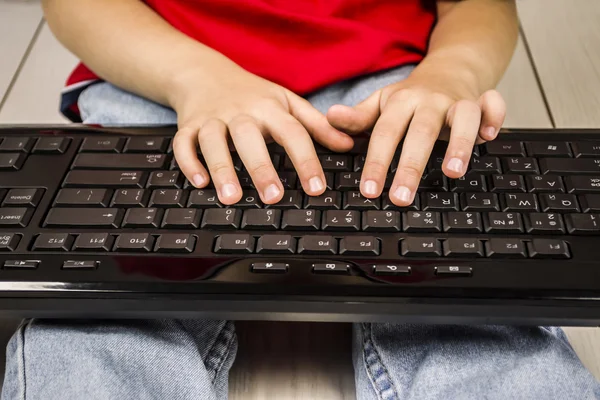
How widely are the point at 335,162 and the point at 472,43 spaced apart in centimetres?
21

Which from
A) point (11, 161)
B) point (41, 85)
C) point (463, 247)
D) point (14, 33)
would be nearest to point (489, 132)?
point (463, 247)

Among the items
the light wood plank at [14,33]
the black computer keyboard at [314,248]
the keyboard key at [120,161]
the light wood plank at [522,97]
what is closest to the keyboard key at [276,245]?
the black computer keyboard at [314,248]

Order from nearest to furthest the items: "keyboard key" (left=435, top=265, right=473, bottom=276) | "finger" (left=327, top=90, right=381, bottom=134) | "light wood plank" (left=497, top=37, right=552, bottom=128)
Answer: "keyboard key" (left=435, top=265, right=473, bottom=276)
"finger" (left=327, top=90, right=381, bottom=134)
"light wood plank" (left=497, top=37, right=552, bottom=128)

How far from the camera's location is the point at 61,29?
58 centimetres

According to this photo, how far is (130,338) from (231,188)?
11 cm

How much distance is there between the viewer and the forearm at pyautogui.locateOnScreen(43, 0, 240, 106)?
1.71 feet

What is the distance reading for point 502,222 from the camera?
0.36 m

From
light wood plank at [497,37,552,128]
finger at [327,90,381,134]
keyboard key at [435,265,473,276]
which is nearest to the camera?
keyboard key at [435,265,473,276]

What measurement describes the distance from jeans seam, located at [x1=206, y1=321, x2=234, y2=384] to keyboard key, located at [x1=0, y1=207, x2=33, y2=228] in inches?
5.7

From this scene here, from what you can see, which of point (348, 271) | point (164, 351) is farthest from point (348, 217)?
point (164, 351)

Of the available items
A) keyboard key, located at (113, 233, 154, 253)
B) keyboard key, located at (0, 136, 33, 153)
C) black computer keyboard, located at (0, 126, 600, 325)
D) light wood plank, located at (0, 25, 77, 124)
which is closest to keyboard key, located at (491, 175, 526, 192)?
black computer keyboard, located at (0, 126, 600, 325)

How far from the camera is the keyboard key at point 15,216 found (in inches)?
14.6

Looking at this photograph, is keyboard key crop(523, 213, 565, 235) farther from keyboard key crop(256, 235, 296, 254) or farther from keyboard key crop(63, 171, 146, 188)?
keyboard key crop(63, 171, 146, 188)

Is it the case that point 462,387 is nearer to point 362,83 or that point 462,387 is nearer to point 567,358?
point 567,358
